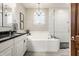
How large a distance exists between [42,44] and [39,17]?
0.92 meters

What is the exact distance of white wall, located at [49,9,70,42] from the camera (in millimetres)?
4863

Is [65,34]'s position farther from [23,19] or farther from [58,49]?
[23,19]

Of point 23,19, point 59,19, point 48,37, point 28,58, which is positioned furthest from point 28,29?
point 28,58

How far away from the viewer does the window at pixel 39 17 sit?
499 centimetres

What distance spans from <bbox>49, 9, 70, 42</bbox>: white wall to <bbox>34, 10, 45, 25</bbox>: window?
26 cm

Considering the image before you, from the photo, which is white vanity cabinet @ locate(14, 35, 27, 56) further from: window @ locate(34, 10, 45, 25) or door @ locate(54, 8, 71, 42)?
door @ locate(54, 8, 71, 42)

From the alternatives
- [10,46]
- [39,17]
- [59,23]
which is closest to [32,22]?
[39,17]

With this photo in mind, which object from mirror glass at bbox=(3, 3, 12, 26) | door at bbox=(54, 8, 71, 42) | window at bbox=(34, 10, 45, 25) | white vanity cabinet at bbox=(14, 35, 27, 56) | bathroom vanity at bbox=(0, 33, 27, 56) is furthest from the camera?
window at bbox=(34, 10, 45, 25)

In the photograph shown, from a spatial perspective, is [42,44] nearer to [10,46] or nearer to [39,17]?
[39,17]

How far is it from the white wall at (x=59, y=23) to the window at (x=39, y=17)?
264mm

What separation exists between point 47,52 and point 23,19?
131cm

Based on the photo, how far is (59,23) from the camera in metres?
5.07

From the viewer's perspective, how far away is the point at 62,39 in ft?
16.2

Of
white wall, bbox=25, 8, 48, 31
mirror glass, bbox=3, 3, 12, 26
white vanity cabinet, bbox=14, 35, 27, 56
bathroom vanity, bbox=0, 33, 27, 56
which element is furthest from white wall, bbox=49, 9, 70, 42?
bathroom vanity, bbox=0, 33, 27, 56
